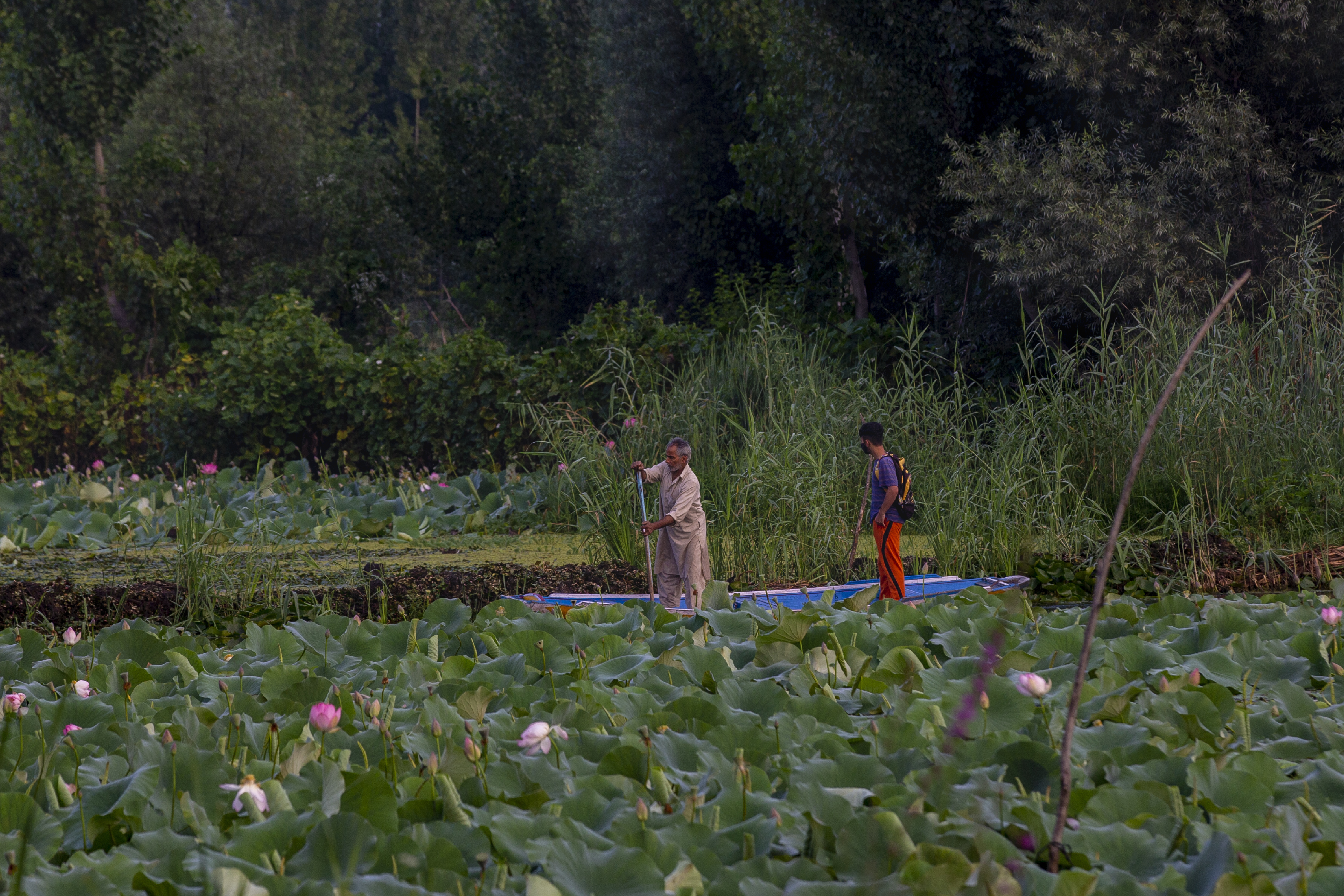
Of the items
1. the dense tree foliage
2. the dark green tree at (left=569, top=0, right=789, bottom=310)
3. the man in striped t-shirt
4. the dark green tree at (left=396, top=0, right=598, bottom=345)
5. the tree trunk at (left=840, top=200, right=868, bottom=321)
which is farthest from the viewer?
the dark green tree at (left=396, top=0, right=598, bottom=345)

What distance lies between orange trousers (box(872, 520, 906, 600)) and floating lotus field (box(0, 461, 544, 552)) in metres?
3.90

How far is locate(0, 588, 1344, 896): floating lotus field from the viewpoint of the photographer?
1.78 metres

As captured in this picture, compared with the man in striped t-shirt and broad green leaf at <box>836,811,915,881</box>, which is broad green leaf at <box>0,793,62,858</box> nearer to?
broad green leaf at <box>836,811,915,881</box>

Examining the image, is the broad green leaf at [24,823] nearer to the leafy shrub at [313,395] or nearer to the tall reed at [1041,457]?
the tall reed at [1041,457]

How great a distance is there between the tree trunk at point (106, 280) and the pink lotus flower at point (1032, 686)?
18766mm

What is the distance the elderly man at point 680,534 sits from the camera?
641 centimetres

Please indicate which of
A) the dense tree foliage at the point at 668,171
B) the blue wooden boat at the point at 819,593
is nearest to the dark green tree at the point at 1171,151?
the dense tree foliage at the point at 668,171

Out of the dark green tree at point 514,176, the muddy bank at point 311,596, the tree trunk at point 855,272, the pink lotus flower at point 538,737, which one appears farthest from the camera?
the dark green tree at point 514,176

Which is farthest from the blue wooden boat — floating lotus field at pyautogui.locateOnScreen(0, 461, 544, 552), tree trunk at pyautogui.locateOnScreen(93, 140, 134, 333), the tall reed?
tree trunk at pyautogui.locateOnScreen(93, 140, 134, 333)

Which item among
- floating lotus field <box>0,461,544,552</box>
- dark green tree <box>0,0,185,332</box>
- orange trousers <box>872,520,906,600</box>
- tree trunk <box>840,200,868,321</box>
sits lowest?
floating lotus field <box>0,461,544,552</box>

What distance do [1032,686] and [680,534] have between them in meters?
4.09

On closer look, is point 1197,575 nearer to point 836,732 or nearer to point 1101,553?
point 1101,553

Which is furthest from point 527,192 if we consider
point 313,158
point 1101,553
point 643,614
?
point 643,614

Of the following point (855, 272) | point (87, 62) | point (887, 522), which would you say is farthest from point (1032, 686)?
Result: point (87, 62)
